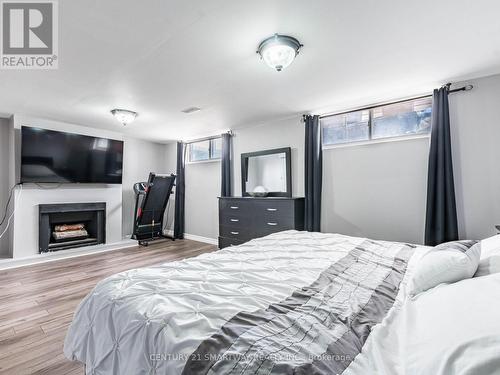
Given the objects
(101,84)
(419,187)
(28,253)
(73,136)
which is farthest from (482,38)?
(28,253)

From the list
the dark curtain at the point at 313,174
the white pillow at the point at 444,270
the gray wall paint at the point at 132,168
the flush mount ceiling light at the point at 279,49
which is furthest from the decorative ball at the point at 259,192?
the white pillow at the point at 444,270

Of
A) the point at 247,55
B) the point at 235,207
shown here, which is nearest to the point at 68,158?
the point at 235,207

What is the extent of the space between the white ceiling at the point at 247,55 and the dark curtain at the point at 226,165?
3.64 feet

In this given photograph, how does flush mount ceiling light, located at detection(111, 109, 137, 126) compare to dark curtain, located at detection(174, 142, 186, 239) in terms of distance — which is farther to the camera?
dark curtain, located at detection(174, 142, 186, 239)

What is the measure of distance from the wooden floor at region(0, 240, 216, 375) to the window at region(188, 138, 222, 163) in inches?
81.8

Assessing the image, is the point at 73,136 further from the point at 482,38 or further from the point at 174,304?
the point at 482,38

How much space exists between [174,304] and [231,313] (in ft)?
0.83

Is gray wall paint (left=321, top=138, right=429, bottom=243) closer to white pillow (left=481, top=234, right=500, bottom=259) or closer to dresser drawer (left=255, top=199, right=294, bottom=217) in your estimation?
dresser drawer (left=255, top=199, right=294, bottom=217)

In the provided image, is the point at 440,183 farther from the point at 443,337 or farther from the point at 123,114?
the point at 123,114

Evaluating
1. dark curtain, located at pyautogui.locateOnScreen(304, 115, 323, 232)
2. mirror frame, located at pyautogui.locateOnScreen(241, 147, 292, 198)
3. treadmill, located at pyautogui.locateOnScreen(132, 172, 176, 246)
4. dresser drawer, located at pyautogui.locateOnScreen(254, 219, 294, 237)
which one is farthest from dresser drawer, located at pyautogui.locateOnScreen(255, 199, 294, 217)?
treadmill, located at pyautogui.locateOnScreen(132, 172, 176, 246)

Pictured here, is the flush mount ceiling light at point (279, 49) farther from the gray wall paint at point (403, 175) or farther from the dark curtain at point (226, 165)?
the dark curtain at point (226, 165)

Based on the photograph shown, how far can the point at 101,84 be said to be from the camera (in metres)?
2.83

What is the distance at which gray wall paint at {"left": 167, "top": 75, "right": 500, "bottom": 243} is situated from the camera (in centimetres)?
264

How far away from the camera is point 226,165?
4.88 metres
